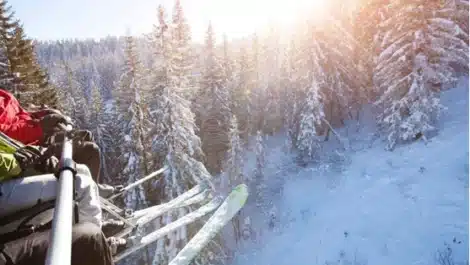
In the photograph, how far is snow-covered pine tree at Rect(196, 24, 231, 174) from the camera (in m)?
35.8

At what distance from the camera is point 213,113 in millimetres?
36281

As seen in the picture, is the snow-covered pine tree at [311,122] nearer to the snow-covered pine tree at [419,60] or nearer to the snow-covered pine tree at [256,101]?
the snow-covered pine tree at [419,60]

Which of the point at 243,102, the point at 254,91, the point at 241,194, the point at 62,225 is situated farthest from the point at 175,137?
the point at 254,91

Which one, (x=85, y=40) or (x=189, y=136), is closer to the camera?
(x=189, y=136)

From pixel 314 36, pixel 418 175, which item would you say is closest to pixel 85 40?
pixel 314 36

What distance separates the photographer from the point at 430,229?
1586 cm

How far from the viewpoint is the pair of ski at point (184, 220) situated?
4.20 meters

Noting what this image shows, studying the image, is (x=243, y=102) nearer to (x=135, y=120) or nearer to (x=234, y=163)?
(x=234, y=163)

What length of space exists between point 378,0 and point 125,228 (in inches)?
1096

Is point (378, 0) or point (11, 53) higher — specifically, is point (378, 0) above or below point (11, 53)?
above

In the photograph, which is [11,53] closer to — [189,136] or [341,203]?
[189,136]

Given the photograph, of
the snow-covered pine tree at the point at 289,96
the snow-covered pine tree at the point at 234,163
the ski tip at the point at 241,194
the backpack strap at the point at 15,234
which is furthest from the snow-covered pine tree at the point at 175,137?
the backpack strap at the point at 15,234

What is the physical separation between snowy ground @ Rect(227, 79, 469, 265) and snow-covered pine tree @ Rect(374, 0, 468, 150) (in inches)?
55.1

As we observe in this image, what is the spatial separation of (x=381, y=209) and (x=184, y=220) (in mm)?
14373
